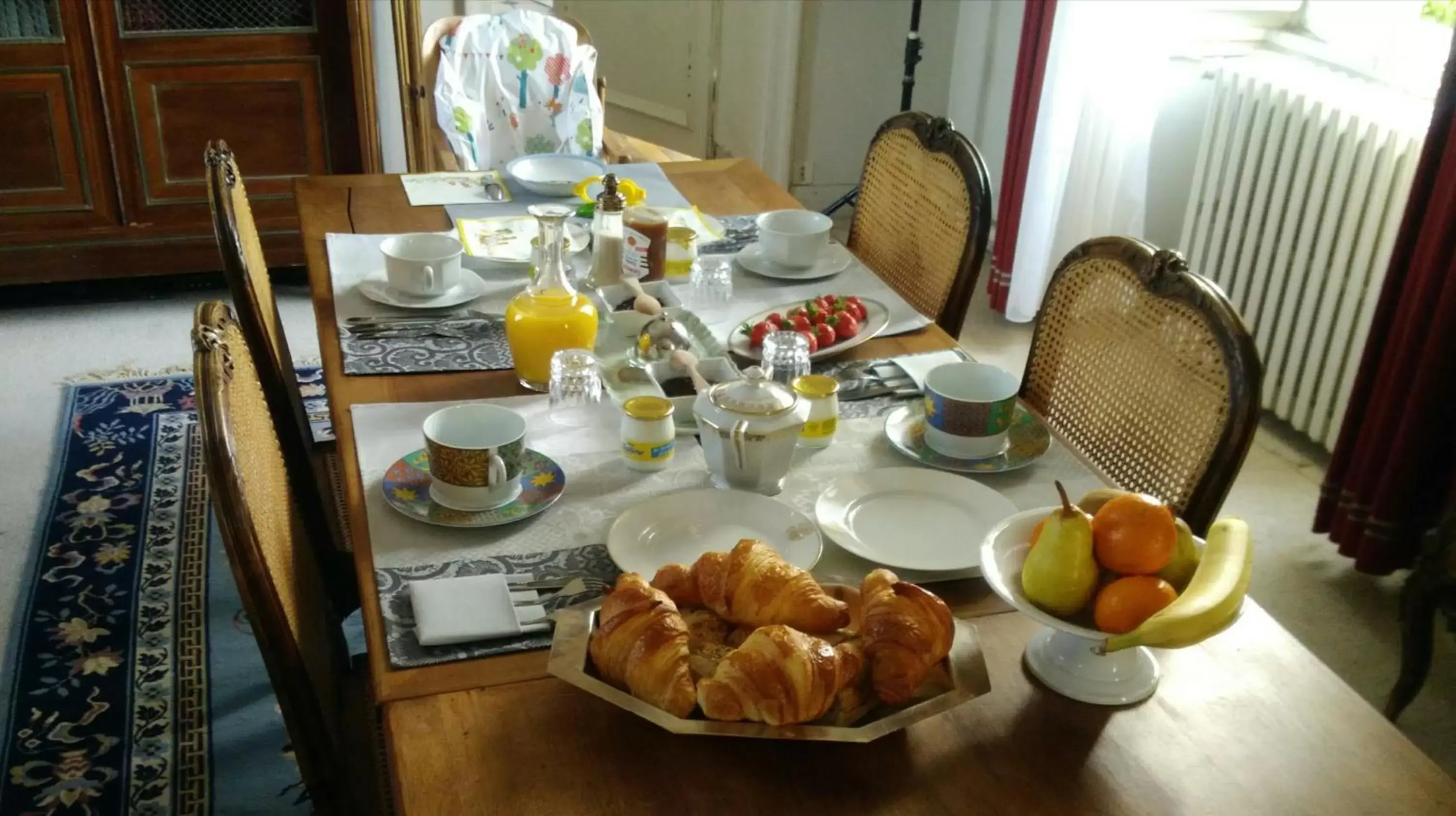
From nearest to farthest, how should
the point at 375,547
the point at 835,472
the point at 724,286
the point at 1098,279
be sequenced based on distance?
the point at 375,547 → the point at 835,472 → the point at 1098,279 → the point at 724,286

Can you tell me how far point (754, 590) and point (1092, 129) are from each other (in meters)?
2.56

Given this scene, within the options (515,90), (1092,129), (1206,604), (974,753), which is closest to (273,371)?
(974,753)

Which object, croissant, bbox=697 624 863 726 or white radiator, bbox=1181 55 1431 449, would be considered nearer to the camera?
croissant, bbox=697 624 863 726

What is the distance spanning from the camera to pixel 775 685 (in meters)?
0.89

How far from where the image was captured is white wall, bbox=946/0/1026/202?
3.80 metres

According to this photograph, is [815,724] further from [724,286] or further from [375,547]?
[724,286]

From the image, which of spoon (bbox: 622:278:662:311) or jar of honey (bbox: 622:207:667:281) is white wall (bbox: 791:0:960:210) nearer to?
jar of honey (bbox: 622:207:667:281)

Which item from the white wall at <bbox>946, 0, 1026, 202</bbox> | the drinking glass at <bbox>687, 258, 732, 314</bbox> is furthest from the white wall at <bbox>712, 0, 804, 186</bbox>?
the drinking glass at <bbox>687, 258, 732, 314</bbox>

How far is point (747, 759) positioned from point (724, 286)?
3.08ft

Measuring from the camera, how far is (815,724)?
90 centimetres

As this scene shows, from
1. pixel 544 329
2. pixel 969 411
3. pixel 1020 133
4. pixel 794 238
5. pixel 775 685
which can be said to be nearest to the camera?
pixel 775 685

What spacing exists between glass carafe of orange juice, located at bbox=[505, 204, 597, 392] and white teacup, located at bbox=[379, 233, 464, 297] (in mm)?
232

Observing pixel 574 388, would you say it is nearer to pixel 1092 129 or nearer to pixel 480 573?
pixel 480 573

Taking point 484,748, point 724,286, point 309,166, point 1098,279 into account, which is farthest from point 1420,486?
point 309,166
